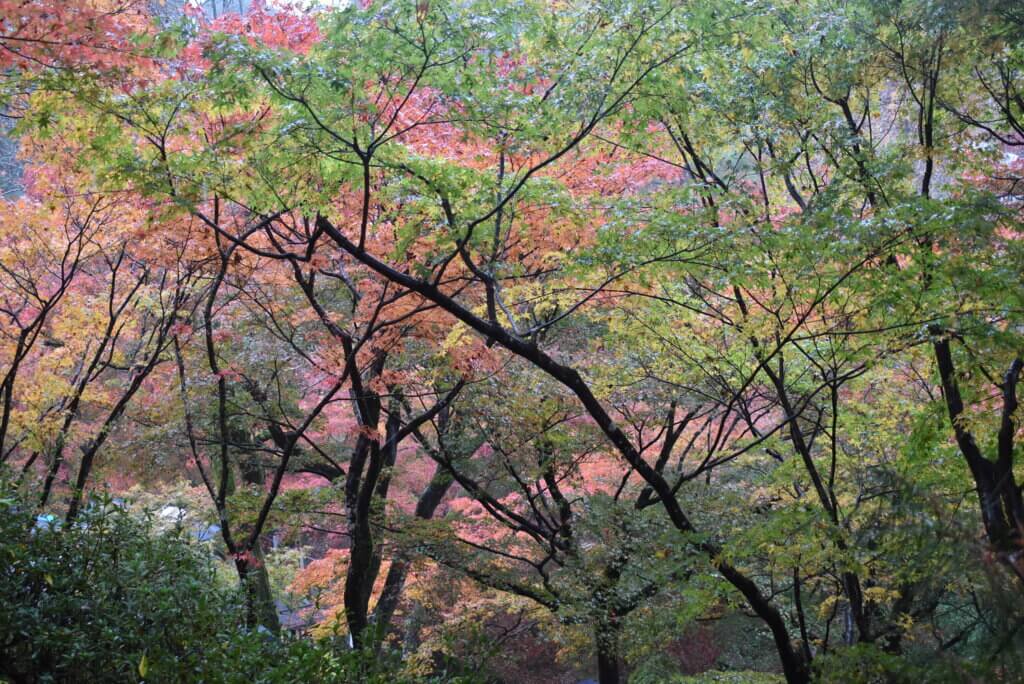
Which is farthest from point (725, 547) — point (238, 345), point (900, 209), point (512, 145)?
point (238, 345)

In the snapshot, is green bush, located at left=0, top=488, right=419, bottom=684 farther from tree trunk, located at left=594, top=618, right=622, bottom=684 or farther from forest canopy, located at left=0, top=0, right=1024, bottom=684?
tree trunk, located at left=594, top=618, right=622, bottom=684

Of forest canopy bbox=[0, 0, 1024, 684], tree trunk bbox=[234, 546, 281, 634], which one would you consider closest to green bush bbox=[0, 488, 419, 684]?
forest canopy bbox=[0, 0, 1024, 684]

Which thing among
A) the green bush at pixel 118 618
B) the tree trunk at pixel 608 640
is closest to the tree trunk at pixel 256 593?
the green bush at pixel 118 618

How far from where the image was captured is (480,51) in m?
5.34

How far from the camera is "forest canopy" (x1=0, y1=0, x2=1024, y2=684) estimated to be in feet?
14.0

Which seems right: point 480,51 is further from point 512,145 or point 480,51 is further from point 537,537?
point 537,537

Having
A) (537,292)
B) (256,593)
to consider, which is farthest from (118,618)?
(537,292)

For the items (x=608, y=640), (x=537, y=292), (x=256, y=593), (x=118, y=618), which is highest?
(x=537, y=292)

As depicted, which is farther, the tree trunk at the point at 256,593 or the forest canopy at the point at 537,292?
Result: the tree trunk at the point at 256,593

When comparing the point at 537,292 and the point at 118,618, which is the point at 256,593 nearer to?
the point at 537,292

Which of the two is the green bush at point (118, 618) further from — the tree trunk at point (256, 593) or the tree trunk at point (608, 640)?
the tree trunk at point (608, 640)

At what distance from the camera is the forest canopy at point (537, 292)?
427 centimetres

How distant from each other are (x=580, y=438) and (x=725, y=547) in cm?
375

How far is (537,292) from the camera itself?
24.4 ft
